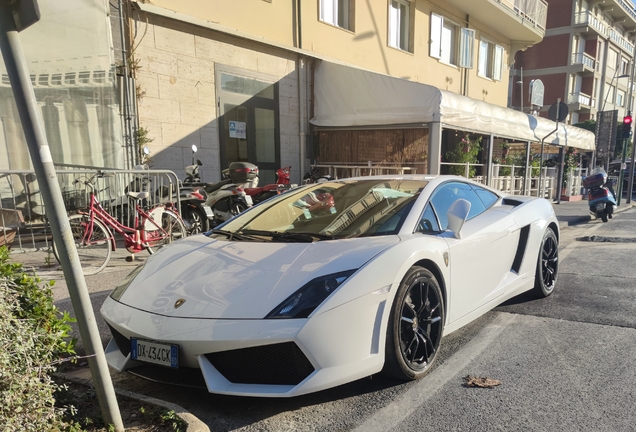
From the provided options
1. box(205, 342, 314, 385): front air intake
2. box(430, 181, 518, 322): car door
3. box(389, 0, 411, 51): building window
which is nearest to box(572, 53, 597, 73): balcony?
box(389, 0, 411, 51): building window

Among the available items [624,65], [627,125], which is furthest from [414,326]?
[624,65]

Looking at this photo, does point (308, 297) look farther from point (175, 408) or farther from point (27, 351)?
point (27, 351)

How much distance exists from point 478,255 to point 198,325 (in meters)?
2.21

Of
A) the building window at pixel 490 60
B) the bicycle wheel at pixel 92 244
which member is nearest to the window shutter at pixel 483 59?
the building window at pixel 490 60

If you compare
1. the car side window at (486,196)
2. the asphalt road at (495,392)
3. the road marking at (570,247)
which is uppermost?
the car side window at (486,196)

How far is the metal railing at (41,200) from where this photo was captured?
546cm

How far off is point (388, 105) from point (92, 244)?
24.1 feet

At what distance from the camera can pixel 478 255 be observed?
3.46 m

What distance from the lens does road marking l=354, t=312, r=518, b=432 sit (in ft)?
7.82

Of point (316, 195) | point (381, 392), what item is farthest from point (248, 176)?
point (381, 392)

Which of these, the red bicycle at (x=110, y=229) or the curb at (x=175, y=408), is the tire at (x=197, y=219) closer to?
the red bicycle at (x=110, y=229)

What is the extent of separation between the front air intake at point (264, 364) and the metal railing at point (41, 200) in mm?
3699

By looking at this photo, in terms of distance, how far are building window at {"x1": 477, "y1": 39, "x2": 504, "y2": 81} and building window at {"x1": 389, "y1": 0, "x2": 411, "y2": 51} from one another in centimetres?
537

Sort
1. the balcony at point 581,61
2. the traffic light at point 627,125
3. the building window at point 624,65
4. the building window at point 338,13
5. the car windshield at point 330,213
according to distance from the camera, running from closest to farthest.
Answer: the car windshield at point 330,213
the building window at point 338,13
the traffic light at point 627,125
the balcony at point 581,61
the building window at point 624,65
